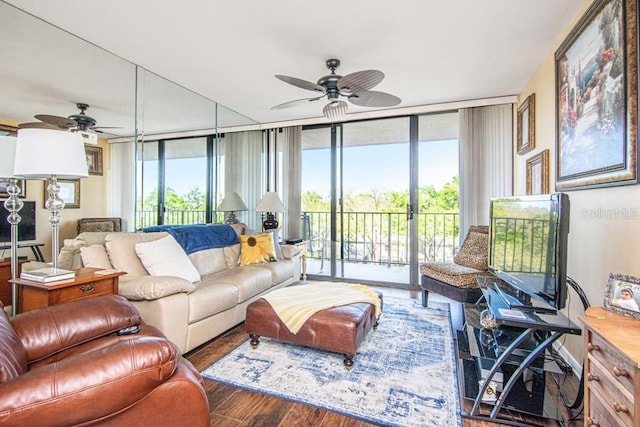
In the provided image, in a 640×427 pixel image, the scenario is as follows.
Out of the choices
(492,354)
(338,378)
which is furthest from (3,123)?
(492,354)

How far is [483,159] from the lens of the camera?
13.0 feet

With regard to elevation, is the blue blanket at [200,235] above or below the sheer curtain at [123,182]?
below

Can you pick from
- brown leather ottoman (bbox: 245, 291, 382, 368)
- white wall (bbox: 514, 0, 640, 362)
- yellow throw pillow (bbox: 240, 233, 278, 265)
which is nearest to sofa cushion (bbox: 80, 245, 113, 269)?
brown leather ottoman (bbox: 245, 291, 382, 368)

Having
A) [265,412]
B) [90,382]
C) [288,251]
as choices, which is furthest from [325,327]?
[288,251]

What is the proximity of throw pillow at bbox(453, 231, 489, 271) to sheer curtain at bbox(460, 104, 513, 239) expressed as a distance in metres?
0.54

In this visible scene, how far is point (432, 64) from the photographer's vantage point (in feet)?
9.69

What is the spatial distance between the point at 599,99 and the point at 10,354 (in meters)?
2.97

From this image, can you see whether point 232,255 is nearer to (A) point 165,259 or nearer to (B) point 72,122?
(A) point 165,259

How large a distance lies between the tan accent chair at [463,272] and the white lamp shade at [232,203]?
9.11ft

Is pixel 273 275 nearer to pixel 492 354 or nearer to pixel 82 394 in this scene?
pixel 492 354

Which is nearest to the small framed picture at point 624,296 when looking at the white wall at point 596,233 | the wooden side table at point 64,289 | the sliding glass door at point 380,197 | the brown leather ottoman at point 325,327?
the white wall at point 596,233

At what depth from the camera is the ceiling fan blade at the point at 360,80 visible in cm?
224

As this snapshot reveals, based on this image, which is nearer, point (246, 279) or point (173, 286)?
point (173, 286)

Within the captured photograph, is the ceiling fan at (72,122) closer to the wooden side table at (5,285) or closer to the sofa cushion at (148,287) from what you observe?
the wooden side table at (5,285)
